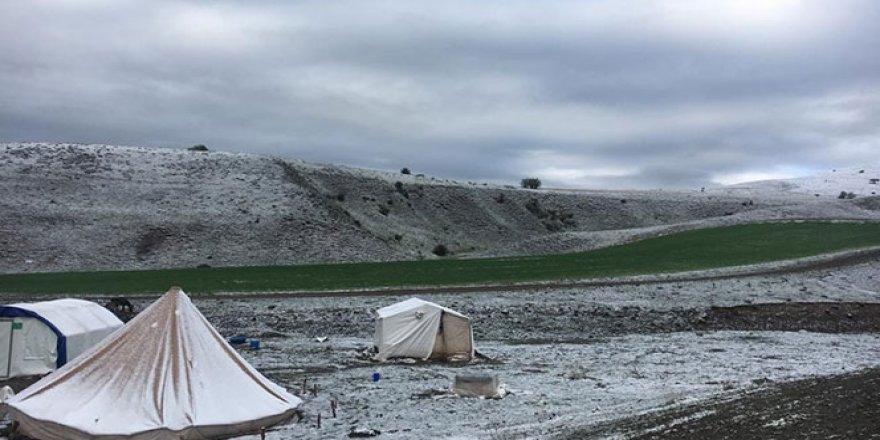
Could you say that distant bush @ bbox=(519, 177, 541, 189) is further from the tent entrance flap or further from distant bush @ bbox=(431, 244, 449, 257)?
the tent entrance flap

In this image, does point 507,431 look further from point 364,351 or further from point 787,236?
point 787,236

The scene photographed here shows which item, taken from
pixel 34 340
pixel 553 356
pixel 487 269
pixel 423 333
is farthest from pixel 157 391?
pixel 487 269

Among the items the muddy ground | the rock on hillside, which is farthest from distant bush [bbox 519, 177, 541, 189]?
the muddy ground

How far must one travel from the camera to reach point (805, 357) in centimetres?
2931

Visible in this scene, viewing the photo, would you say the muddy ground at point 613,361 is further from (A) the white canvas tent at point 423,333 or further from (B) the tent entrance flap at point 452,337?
(B) the tent entrance flap at point 452,337

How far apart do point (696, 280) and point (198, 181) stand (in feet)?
175

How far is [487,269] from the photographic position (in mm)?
56188

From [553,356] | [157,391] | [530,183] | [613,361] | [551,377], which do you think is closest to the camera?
[157,391]

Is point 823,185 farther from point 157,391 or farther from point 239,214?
point 157,391

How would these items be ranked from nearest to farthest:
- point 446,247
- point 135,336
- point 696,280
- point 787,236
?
point 135,336 < point 696,280 < point 787,236 < point 446,247

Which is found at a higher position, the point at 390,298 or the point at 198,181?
the point at 198,181

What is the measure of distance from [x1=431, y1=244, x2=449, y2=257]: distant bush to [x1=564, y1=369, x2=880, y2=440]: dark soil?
58.0 metres

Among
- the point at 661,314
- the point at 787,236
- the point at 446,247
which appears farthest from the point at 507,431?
the point at 446,247

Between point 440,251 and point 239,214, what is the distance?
63.2 ft
